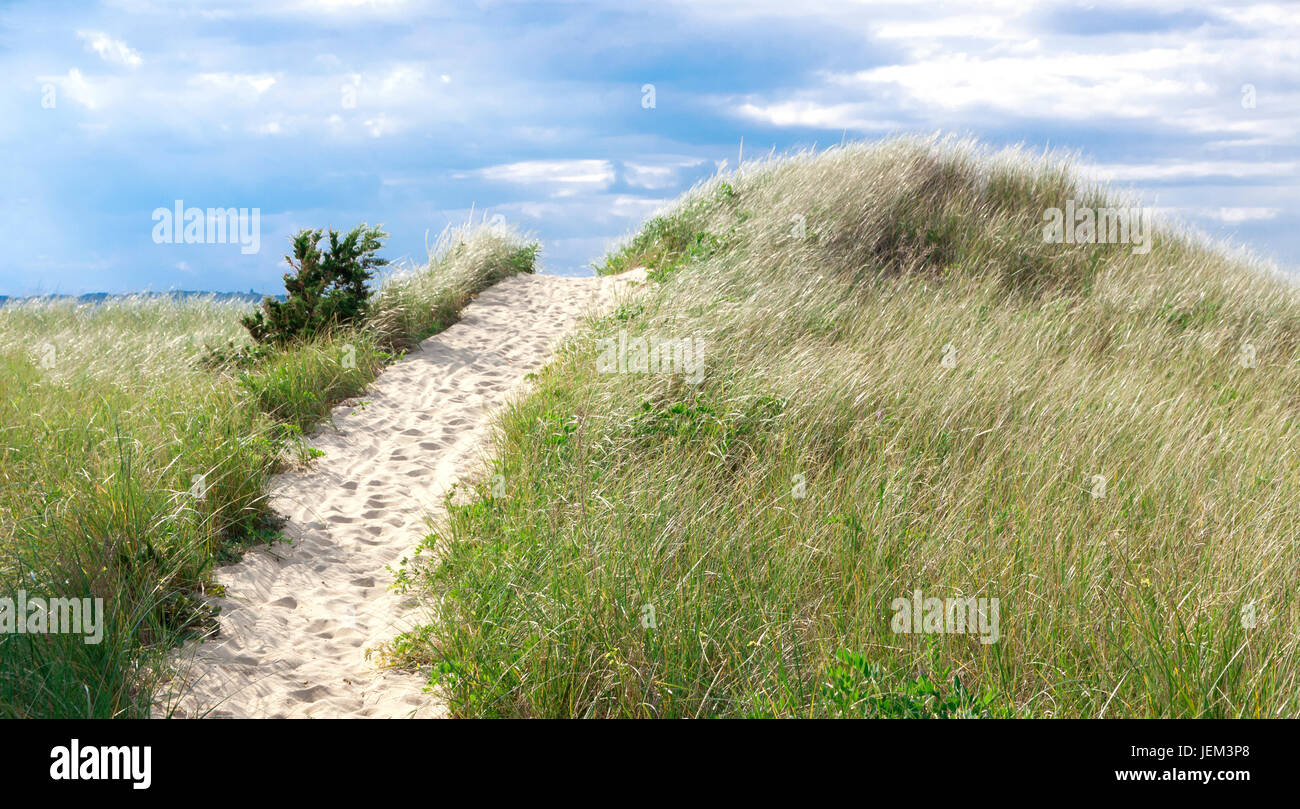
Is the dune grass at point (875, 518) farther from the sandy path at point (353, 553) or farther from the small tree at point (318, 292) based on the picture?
the small tree at point (318, 292)

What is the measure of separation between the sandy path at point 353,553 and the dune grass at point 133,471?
0.90 feet

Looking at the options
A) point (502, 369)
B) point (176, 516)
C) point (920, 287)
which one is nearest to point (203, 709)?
point (176, 516)

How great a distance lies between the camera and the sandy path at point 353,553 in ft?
13.6

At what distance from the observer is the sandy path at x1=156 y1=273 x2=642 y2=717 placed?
416 cm

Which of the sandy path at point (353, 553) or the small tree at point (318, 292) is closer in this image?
the sandy path at point (353, 553)

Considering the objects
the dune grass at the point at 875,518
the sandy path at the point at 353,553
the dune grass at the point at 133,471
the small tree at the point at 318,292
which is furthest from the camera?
the small tree at the point at 318,292

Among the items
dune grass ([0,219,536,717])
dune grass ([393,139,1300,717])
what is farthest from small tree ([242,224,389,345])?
dune grass ([393,139,1300,717])

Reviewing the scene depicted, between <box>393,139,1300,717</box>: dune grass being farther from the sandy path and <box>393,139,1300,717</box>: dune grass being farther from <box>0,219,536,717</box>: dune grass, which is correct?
<box>0,219,536,717</box>: dune grass

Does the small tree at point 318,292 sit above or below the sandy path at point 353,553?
above

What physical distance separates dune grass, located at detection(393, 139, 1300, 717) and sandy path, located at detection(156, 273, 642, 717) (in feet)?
1.54

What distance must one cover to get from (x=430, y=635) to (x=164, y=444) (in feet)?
10.0

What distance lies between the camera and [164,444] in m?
5.88

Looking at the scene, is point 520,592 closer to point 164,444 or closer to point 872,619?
point 872,619

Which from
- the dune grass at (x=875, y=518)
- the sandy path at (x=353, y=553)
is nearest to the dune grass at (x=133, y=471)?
the sandy path at (x=353, y=553)
